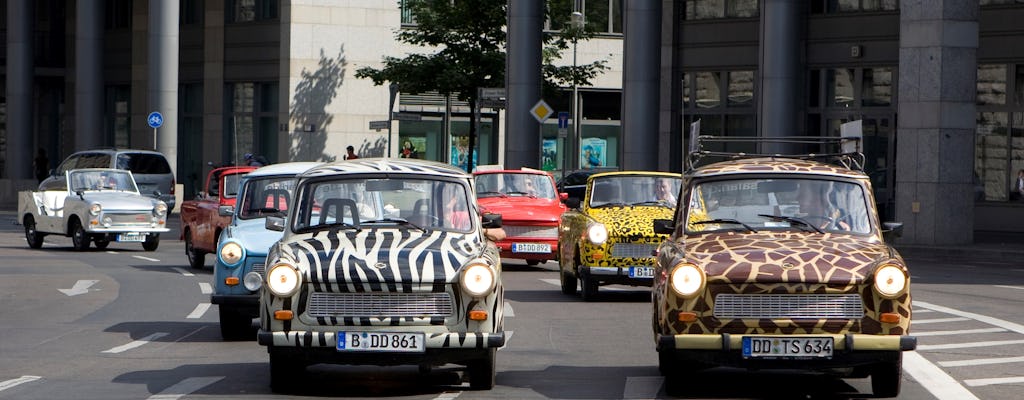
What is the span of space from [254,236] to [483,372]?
187 inches

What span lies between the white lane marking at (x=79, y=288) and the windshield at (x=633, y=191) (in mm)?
6638

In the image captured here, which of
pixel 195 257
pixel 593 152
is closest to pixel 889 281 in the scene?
pixel 195 257

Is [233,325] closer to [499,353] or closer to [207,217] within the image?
[499,353]

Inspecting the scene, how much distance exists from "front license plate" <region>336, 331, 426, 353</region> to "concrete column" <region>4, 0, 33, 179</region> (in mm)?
50454

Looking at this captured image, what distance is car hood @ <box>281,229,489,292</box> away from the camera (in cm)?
1116

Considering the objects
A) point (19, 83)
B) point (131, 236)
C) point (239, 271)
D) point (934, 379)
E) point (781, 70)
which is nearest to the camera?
point (934, 379)

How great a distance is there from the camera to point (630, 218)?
65.9ft

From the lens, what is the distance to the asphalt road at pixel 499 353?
11703mm

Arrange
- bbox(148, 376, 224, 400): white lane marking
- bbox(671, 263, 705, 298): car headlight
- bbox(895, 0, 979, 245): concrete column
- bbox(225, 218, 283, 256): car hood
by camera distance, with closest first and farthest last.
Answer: bbox(671, 263, 705, 298): car headlight → bbox(148, 376, 224, 400): white lane marking → bbox(225, 218, 283, 256): car hood → bbox(895, 0, 979, 245): concrete column

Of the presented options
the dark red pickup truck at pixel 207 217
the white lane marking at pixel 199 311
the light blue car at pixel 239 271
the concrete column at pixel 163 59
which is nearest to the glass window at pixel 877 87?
the dark red pickup truck at pixel 207 217

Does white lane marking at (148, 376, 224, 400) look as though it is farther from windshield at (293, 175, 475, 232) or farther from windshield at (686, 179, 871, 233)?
windshield at (686, 179, 871, 233)

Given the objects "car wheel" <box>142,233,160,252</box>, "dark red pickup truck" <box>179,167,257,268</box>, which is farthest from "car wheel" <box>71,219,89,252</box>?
"dark red pickup truck" <box>179,167,257,268</box>

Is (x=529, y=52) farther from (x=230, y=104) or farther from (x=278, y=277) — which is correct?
(x=278, y=277)

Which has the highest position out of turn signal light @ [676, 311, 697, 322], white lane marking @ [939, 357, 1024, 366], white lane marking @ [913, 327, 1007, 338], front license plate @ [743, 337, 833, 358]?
turn signal light @ [676, 311, 697, 322]
